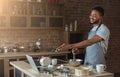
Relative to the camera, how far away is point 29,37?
5.16 meters

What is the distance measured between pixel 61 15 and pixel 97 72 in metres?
2.75

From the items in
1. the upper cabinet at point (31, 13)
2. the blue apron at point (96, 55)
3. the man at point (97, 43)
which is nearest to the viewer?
the man at point (97, 43)

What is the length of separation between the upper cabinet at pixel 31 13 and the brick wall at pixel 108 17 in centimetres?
34

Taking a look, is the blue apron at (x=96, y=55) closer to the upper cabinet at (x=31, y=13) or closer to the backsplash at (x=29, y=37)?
the upper cabinet at (x=31, y=13)

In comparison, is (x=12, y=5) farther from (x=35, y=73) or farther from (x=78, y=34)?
(x=35, y=73)

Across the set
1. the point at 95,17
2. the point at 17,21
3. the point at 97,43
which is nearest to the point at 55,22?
the point at 17,21

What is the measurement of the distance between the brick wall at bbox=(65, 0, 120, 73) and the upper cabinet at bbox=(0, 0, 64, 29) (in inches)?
13.5

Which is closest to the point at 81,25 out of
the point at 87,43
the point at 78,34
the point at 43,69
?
the point at 78,34

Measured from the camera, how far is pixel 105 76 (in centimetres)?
257

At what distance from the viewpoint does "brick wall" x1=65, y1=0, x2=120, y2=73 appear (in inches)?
216

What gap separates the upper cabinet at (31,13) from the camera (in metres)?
4.70

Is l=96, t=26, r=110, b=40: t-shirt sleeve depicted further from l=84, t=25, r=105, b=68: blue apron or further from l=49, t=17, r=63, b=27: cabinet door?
l=49, t=17, r=63, b=27: cabinet door

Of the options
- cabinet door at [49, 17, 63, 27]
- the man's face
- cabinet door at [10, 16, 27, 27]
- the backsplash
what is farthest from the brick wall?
the man's face

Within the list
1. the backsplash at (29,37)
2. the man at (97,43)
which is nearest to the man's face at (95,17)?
the man at (97,43)
